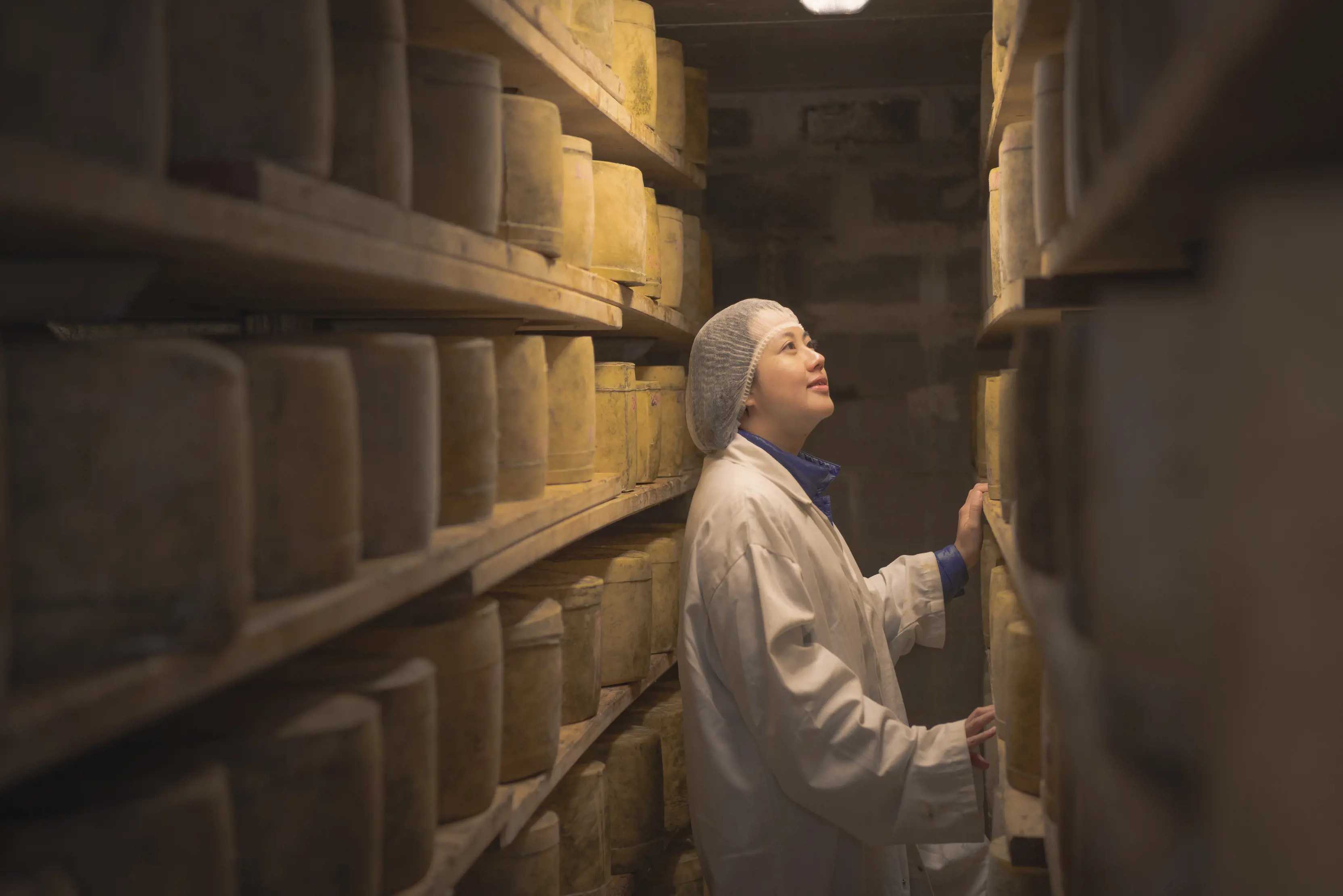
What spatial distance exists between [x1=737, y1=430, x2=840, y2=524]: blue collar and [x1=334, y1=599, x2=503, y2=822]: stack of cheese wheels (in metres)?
1.37

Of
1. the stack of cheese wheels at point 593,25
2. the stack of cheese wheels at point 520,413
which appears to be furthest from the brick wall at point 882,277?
the stack of cheese wheels at point 520,413

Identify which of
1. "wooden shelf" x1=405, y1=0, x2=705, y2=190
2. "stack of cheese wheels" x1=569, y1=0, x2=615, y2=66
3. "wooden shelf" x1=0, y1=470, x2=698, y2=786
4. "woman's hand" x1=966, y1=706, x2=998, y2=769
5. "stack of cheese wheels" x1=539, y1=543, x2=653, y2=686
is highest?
"stack of cheese wheels" x1=569, y1=0, x2=615, y2=66

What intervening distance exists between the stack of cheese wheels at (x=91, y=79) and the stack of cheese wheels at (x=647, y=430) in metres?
2.16

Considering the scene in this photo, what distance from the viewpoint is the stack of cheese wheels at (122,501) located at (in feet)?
3.00

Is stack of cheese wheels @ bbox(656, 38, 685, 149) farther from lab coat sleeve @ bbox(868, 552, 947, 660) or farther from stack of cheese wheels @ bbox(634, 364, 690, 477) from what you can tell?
lab coat sleeve @ bbox(868, 552, 947, 660)

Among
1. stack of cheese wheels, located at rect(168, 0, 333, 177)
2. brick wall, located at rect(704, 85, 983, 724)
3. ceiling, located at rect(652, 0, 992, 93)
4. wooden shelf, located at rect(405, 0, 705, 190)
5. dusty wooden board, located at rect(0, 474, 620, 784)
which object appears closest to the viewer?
dusty wooden board, located at rect(0, 474, 620, 784)

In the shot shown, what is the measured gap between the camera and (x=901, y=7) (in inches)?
149

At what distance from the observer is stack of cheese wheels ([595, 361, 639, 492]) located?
3.03 m

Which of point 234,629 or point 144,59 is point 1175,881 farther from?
point 144,59

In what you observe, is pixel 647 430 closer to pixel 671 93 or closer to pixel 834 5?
pixel 671 93

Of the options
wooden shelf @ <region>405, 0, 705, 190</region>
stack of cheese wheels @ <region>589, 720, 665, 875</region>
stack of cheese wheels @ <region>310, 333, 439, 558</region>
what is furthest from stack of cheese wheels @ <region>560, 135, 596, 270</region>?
stack of cheese wheels @ <region>589, 720, 665, 875</region>

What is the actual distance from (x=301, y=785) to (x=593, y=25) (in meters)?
2.09

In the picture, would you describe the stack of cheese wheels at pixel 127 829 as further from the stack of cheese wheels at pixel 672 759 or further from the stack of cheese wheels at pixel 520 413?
the stack of cheese wheels at pixel 672 759

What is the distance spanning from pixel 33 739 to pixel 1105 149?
1.00 m
